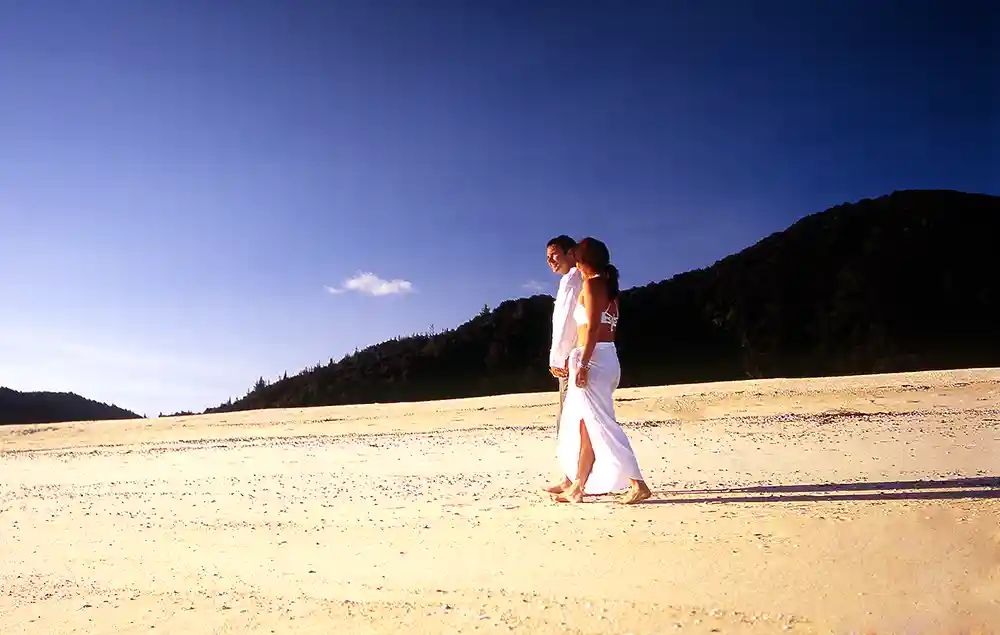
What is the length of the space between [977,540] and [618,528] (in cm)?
193

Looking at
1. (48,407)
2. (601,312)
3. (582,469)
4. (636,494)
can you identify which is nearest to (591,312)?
(601,312)

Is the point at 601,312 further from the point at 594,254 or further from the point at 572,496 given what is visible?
the point at 572,496

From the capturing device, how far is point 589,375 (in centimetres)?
620

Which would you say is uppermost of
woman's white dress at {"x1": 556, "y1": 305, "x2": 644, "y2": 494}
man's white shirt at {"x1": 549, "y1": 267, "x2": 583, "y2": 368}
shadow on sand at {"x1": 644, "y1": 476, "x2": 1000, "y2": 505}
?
man's white shirt at {"x1": 549, "y1": 267, "x2": 583, "y2": 368}

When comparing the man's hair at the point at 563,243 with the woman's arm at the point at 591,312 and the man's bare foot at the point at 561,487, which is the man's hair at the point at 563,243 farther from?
the man's bare foot at the point at 561,487

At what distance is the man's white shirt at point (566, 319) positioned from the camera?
21.0ft

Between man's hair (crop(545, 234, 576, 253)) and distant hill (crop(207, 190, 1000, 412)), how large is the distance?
111ft

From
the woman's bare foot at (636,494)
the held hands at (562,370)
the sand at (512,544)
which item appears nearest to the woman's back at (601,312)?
the held hands at (562,370)

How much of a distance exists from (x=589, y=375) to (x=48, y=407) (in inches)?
2002

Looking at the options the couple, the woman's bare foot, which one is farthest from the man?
the woman's bare foot

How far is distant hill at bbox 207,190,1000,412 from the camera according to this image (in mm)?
43062

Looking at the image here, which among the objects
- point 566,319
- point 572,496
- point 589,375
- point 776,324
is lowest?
point 572,496

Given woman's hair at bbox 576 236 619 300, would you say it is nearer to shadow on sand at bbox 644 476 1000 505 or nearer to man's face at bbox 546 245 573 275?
man's face at bbox 546 245 573 275

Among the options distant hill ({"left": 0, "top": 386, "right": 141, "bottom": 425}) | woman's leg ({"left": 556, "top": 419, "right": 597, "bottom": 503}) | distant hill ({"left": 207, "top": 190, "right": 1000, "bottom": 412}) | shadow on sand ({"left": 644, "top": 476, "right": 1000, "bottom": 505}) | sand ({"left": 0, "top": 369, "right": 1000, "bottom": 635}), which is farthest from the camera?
distant hill ({"left": 0, "top": 386, "right": 141, "bottom": 425})
